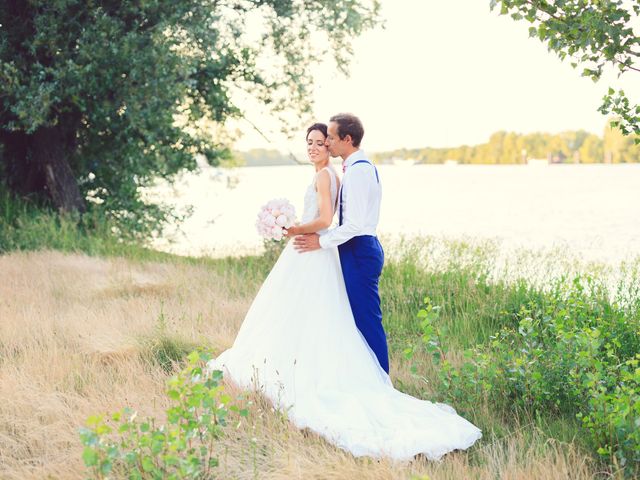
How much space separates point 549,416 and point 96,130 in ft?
40.0

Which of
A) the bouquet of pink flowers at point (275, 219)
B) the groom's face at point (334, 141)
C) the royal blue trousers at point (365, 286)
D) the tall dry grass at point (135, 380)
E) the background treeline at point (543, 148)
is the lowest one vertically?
the tall dry grass at point (135, 380)

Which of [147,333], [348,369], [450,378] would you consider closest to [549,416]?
[450,378]

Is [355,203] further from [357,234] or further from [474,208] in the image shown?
[474,208]

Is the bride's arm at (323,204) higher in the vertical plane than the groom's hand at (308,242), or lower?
higher

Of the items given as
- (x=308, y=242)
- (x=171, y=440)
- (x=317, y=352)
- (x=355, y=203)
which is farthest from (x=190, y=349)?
(x=171, y=440)

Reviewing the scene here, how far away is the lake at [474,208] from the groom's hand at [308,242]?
18.4ft

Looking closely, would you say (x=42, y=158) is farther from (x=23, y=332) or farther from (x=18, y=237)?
(x=23, y=332)

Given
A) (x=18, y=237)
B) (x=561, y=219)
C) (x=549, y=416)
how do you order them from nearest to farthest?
(x=549, y=416)
(x=18, y=237)
(x=561, y=219)

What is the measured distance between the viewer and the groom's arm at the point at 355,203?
579 cm

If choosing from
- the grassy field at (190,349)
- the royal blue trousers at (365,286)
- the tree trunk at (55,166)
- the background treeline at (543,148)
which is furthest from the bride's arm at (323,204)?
the background treeline at (543,148)

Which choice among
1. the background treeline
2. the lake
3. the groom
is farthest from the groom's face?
the background treeline

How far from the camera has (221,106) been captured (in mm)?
15555

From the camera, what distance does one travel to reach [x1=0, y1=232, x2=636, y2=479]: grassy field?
14.9 feet

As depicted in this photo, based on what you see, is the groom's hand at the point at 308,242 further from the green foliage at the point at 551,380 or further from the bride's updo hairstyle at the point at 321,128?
the green foliage at the point at 551,380
